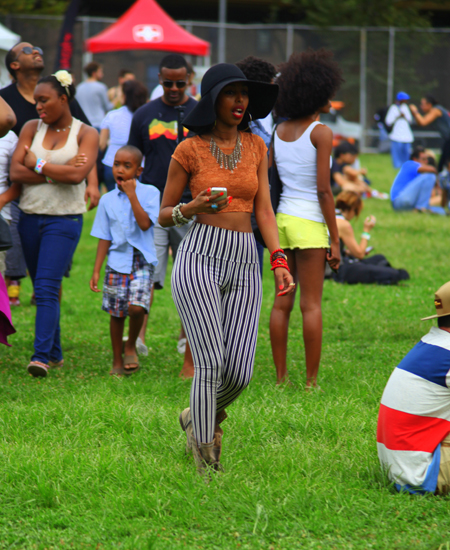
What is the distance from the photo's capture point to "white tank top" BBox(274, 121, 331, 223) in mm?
5199

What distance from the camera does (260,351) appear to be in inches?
263

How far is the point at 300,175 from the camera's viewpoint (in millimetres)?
5258

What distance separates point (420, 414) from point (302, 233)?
199 centimetres

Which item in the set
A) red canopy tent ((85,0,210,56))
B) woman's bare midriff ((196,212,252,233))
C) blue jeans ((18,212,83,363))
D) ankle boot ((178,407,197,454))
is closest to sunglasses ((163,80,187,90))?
blue jeans ((18,212,83,363))

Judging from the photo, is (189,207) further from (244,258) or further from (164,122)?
(164,122)

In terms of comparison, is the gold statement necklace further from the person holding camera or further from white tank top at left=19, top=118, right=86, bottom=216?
the person holding camera

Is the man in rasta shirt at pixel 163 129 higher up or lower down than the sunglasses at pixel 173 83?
lower down

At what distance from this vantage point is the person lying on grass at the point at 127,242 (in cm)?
571

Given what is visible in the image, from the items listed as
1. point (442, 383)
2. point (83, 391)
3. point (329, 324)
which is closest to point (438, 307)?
point (442, 383)

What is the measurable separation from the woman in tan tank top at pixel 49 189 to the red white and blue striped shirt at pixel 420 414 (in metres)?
3.01

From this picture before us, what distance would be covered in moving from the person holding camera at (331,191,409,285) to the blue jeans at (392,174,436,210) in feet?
18.0

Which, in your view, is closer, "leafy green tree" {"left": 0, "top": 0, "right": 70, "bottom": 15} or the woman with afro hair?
the woman with afro hair

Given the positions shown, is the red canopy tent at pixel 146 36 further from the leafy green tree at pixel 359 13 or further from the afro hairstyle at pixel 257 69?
the afro hairstyle at pixel 257 69

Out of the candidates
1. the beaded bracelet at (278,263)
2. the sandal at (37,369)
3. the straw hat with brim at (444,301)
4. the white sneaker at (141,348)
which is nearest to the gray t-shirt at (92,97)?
the white sneaker at (141,348)
